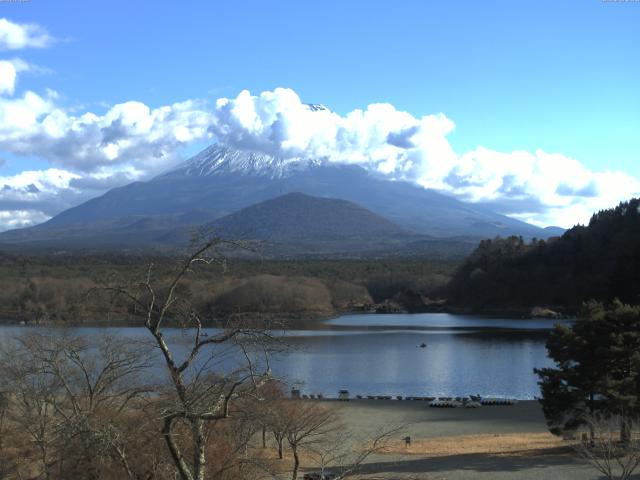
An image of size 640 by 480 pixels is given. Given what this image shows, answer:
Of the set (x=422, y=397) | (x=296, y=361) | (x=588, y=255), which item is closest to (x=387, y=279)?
(x=588, y=255)

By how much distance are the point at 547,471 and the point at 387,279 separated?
90.5 metres

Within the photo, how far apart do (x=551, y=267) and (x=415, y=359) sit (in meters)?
48.6

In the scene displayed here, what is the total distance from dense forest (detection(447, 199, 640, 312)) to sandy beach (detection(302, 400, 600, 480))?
5493cm

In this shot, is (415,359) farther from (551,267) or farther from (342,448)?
(551,267)

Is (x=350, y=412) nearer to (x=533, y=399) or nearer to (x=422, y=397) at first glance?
(x=422, y=397)

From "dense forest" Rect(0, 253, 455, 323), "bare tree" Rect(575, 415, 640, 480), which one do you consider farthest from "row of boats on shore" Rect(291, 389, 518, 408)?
"dense forest" Rect(0, 253, 455, 323)

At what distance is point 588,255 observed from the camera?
87.1 meters

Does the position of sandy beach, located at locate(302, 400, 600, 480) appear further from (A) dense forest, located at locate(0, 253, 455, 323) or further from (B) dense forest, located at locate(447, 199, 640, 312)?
(B) dense forest, located at locate(447, 199, 640, 312)

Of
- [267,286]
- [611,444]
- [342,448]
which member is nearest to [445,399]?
[342,448]

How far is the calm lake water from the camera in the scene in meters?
35.5

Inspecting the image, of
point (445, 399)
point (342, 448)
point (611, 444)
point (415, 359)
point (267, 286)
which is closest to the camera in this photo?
point (611, 444)

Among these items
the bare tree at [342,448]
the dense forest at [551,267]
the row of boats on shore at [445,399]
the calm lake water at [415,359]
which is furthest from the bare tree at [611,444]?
the dense forest at [551,267]

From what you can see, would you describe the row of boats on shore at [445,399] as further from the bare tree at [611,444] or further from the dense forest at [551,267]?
the dense forest at [551,267]

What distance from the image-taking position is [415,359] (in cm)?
4603
